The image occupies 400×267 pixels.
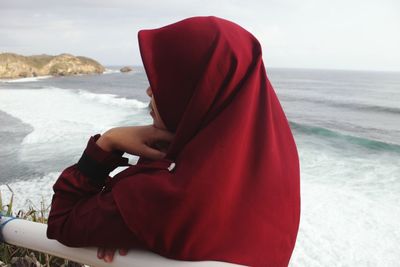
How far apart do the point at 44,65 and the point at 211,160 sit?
82.3 metres

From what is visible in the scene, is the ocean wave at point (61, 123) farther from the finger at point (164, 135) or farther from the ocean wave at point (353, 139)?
the finger at point (164, 135)

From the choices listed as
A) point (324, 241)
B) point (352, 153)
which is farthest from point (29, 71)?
point (324, 241)

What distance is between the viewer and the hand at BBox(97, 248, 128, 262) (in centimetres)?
102

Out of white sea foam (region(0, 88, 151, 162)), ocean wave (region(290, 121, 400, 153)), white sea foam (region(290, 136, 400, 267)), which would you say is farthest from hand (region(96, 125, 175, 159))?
ocean wave (region(290, 121, 400, 153))

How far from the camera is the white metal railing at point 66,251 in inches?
38.1

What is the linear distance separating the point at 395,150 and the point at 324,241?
859cm

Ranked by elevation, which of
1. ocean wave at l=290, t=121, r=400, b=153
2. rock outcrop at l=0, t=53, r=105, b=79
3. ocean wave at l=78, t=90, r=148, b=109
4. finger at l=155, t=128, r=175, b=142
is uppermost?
finger at l=155, t=128, r=175, b=142

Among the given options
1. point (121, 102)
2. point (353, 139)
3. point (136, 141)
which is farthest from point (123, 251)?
point (121, 102)

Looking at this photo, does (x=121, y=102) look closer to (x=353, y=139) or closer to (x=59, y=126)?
(x=59, y=126)

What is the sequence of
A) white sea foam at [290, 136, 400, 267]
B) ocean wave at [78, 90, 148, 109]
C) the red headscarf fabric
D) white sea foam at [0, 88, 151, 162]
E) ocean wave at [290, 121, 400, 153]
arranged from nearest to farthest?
1. the red headscarf fabric
2. white sea foam at [290, 136, 400, 267]
3. white sea foam at [0, 88, 151, 162]
4. ocean wave at [290, 121, 400, 153]
5. ocean wave at [78, 90, 148, 109]

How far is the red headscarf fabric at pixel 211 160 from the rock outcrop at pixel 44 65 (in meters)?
66.1

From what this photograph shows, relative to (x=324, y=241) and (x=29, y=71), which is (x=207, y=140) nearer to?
(x=324, y=241)

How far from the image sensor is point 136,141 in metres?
1.17

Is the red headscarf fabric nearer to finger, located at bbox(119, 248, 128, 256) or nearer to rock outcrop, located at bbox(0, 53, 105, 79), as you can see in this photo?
finger, located at bbox(119, 248, 128, 256)
